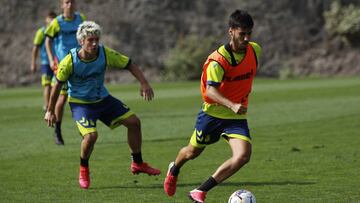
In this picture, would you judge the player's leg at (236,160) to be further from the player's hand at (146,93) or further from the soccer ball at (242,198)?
the player's hand at (146,93)

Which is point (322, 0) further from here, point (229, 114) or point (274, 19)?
point (229, 114)

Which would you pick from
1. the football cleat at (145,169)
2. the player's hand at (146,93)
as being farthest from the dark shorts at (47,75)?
the player's hand at (146,93)

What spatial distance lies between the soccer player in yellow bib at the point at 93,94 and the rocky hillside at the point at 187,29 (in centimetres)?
2881

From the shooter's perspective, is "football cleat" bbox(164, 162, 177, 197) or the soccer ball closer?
the soccer ball

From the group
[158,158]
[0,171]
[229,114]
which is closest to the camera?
[229,114]

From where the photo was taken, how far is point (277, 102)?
72.1 ft

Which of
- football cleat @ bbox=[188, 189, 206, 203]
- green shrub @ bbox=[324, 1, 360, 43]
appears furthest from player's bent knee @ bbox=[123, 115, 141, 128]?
green shrub @ bbox=[324, 1, 360, 43]

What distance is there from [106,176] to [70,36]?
4.97 m

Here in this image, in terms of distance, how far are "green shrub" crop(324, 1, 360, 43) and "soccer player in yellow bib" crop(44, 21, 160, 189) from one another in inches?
1178

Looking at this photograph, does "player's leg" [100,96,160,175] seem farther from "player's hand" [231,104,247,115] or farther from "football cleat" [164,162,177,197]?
"player's hand" [231,104,247,115]

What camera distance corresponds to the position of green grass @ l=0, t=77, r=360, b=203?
933cm

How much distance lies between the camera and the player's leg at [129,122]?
10.3 m

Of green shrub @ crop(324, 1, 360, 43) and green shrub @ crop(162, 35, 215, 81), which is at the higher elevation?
green shrub @ crop(324, 1, 360, 43)

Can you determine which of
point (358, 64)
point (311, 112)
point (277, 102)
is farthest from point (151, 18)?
point (311, 112)
